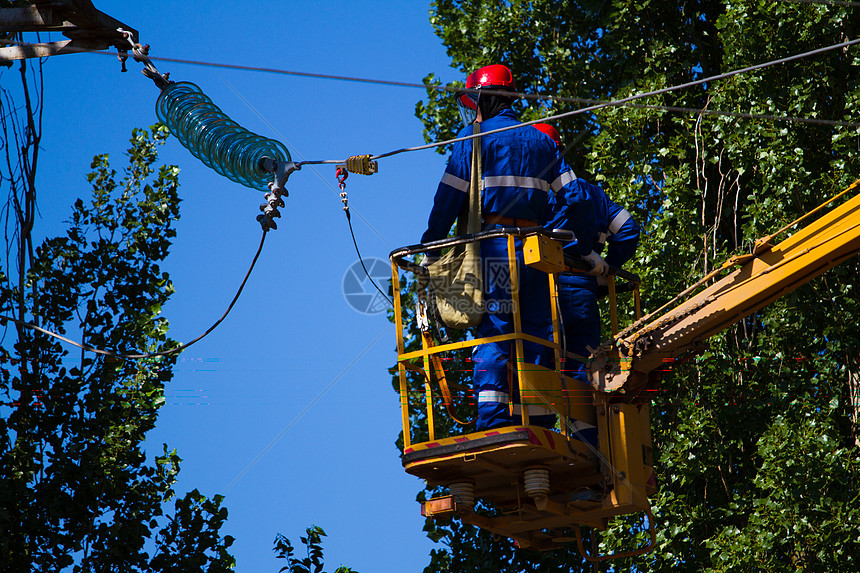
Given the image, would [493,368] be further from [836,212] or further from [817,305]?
[817,305]

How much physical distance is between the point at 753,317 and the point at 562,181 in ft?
18.7

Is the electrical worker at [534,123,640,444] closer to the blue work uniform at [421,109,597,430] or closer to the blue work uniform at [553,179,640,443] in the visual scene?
the blue work uniform at [553,179,640,443]

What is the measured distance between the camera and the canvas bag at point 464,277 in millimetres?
9008

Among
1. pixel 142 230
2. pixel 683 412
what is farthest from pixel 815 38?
pixel 142 230

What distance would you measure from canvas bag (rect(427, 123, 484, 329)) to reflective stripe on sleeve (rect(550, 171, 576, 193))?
1.74 feet

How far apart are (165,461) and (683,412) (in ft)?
16.5

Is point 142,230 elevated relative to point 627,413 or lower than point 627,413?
elevated

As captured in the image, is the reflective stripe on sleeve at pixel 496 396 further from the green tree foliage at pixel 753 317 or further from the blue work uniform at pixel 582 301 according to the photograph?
the green tree foliage at pixel 753 317

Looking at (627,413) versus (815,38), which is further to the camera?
(815,38)

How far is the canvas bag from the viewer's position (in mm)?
9008

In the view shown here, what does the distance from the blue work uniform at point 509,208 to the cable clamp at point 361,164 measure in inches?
20.2

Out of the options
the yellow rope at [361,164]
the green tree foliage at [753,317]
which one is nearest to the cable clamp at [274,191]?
the yellow rope at [361,164]

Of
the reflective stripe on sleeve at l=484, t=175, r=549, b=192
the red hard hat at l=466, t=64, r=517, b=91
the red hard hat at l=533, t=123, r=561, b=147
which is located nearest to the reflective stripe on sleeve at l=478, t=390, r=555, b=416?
the reflective stripe on sleeve at l=484, t=175, r=549, b=192

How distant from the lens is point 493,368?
344 inches
